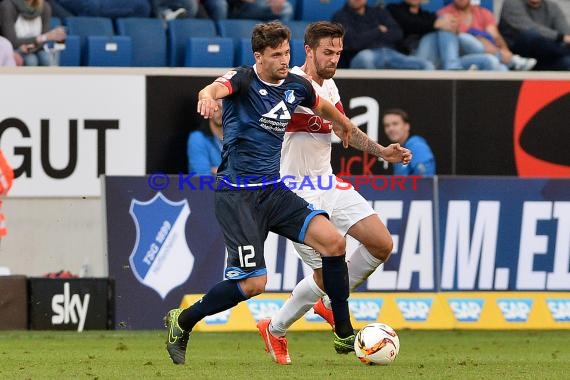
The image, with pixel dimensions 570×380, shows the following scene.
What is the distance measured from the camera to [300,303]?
912 cm

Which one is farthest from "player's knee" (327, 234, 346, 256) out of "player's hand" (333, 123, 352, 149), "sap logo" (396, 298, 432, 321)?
"sap logo" (396, 298, 432, 321)

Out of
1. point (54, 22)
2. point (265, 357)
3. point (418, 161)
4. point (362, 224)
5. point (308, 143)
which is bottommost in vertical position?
point (265, 357)

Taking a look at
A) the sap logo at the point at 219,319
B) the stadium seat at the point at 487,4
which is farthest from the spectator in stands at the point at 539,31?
the sap logo at the point at 219,319

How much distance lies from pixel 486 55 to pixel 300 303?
7.31 m

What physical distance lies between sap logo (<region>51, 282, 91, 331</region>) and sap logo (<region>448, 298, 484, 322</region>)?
11.7 ft

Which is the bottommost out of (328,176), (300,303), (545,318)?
(545,318)

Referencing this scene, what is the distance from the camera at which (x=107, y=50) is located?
48.2 ft

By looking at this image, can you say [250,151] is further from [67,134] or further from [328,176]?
[67,134]

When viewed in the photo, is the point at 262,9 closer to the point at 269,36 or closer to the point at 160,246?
the point at 160,246

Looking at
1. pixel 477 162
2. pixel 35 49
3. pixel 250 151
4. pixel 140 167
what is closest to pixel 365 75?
pixel 477 162

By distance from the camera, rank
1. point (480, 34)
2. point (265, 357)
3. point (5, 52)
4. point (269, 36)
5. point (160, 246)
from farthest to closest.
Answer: point (480, 34)
point (5, 52)
point (160, 246)
point (265, 357)
point (269, 36)

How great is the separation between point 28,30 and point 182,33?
1.83m

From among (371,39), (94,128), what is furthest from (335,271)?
(371,39)

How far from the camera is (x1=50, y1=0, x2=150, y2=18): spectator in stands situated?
15469 millimetres
